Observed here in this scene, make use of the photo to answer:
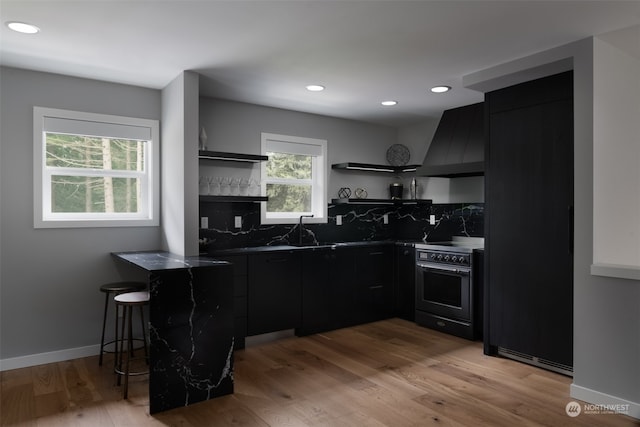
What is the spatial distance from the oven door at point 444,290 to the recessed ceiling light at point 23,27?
3907mm

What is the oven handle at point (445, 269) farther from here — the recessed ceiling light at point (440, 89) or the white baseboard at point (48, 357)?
the white baseboard at point (48, 357)

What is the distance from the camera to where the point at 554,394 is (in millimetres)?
2982

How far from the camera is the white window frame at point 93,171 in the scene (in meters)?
3.57

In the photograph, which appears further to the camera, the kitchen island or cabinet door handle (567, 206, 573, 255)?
cabinet door handle (567, 206, 573, 255)

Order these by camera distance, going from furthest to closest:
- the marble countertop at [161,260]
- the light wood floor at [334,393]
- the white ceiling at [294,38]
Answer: the marble countertop at [161,260] → the light wood floor at [334,393] → the white ceiling at [294,38]

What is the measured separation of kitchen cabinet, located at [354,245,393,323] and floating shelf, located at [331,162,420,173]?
3.24 feet

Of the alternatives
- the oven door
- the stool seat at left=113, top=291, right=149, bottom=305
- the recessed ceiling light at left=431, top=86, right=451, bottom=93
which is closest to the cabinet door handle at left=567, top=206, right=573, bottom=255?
the oven door

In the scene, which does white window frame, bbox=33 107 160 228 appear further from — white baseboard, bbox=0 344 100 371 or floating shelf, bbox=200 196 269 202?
white baseboard, bbox=0 344 100 371

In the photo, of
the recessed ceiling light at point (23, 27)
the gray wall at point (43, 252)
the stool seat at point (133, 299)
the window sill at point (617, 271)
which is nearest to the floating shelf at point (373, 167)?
the gray wall at point (43, 252)

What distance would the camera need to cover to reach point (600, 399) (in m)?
2.81

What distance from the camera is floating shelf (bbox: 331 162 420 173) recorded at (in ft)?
17.0

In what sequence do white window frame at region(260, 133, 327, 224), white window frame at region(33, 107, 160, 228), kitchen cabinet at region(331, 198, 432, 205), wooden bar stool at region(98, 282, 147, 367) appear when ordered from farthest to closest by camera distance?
kitchen cabinet at region(331, 198, 432, 205)
white window frame at region(260, 133, 327, 224)
white window frame at region(33, 107, 160, 228)
wooden bar stool at region(98, 282, 147, 367)

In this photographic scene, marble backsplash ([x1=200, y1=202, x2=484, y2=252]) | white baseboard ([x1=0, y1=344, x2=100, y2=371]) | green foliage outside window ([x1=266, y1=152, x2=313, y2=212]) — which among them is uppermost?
green foliage outside window ([x1=266, y1=152, x2=313, y2=212])

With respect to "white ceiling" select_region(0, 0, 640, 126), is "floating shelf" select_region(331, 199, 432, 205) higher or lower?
lower
